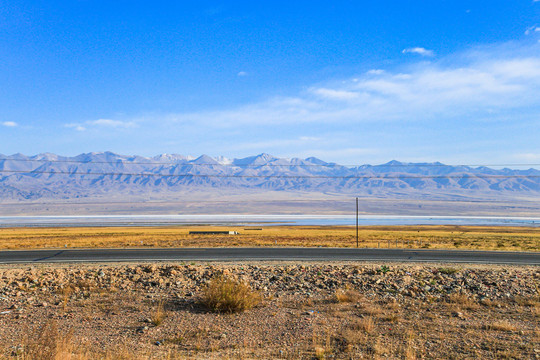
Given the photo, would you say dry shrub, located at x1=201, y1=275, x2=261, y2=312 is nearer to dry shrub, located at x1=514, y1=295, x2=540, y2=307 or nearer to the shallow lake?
dry shrub, located at x1=514, y1=295, x2=540, y2=307

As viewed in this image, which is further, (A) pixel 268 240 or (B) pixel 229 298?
(A) pixel 268 240

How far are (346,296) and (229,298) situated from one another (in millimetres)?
4238

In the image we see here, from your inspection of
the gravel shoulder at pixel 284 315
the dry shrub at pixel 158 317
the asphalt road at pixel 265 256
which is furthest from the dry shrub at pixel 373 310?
the asphalt road at pixel 265 256

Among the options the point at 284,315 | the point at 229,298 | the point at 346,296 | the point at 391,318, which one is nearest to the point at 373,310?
the point at 391,318

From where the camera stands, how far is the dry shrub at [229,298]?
12383mm

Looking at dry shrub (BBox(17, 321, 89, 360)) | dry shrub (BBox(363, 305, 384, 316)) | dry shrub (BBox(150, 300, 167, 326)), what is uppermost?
dry shrub (BBox(17, 321, 89, 360))

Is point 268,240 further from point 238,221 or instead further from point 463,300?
point 238,221

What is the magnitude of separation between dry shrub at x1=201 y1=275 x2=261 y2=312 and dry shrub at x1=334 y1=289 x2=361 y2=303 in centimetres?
284

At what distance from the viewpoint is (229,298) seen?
487 inches

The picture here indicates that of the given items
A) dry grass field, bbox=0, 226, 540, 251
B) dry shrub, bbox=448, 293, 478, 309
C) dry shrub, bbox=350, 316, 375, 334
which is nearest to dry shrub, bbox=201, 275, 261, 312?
dry shrub, bbox=350, 316, 375, 334

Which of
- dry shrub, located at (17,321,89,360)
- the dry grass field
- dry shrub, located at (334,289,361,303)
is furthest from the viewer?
the dry grass field

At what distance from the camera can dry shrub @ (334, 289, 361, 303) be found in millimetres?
13836

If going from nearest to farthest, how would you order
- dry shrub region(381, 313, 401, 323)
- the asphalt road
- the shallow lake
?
dry shrub region(381, 313, 401, 323)
the asphalt road
the shallow lake

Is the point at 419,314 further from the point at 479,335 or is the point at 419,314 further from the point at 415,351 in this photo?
the point at 415,351
